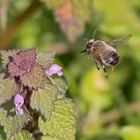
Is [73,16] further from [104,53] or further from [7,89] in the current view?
[7,89]

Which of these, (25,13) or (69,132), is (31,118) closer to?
(69,132)

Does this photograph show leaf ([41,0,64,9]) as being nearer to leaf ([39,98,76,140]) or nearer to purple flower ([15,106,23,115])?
leaf ([39,98,76,140])

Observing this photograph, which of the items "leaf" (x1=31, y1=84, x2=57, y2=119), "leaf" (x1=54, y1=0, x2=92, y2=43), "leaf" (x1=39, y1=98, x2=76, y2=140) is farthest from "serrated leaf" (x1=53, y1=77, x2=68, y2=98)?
"leaf" (x1=54, y1=0, x2=92, y2=43)

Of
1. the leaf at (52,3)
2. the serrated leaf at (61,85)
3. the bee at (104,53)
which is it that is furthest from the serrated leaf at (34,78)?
the leaf at (52,3)

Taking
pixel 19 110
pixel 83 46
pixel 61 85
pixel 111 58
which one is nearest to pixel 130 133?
pixel 111 58

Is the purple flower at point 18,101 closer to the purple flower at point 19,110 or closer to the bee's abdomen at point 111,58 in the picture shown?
the purple flower at point 19,110

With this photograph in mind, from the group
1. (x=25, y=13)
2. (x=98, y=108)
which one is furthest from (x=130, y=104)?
(x=25, y=13)
